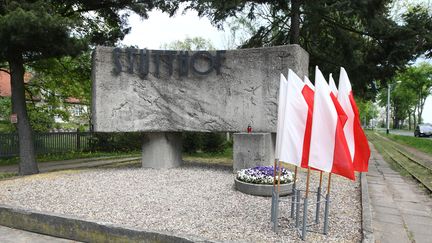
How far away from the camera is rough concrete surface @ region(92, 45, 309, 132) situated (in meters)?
Answer: 9.72

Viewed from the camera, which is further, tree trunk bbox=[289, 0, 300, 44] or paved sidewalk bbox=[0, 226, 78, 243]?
tree trunk bbox=[289, 0, 300, 44]

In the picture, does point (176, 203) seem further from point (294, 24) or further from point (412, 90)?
point (412, 90)

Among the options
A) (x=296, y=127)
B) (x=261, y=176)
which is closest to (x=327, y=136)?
(x=296, y=127)

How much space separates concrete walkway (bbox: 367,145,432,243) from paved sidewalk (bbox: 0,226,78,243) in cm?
503

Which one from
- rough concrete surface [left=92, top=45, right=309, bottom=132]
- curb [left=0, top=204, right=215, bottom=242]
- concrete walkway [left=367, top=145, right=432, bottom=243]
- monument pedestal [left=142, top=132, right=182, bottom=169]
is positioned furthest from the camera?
monument pedestal [left=142, top=132, right=182, bottom=169]

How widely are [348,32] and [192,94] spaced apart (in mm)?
7982

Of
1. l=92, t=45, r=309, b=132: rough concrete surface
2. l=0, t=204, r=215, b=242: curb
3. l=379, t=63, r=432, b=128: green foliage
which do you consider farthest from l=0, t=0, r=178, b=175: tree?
l=379, t=63, r=432, b=128: green foliage

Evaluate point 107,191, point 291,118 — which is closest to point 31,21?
point 107,191

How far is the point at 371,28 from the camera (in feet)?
40.4

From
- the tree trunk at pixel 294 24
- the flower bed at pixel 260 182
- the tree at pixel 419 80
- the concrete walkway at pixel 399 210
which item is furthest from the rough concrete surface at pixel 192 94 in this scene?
the tree at pixel 419 80

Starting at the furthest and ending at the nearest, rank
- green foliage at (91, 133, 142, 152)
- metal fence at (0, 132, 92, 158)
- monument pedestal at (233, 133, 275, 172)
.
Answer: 1. green foliage at (91, 133, 142, 152)
2. metal fence at (0, 132, 92, 158)
3. monument pedestal at (233, 133, 275, 172)

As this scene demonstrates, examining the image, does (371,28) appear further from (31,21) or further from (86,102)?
(86,102)

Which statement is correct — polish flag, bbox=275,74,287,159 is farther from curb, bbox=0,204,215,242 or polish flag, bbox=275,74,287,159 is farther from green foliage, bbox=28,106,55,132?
green foliage, bbox=28,106,55,132

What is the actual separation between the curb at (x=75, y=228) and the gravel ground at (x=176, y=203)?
30 centimetres
